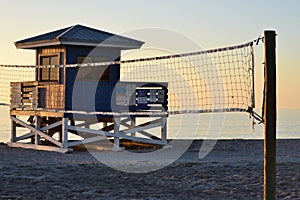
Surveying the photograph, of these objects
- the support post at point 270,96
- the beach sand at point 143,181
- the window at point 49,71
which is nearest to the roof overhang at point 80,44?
the window at point 49,71

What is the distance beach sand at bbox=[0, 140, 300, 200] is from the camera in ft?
31.3

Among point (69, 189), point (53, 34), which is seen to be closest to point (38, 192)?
point (69, 189)

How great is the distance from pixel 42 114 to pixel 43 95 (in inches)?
22.8

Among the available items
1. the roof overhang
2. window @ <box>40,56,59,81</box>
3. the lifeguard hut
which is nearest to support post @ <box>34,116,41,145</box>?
the lifeguard hut

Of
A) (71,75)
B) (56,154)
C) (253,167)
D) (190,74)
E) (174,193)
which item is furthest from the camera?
(71,75)

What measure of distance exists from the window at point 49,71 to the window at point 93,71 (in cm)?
78

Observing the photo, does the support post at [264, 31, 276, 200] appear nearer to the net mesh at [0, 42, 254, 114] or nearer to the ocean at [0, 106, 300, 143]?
the net mesh at [0, 42, 254, 114]

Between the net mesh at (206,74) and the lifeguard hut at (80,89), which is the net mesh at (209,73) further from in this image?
the lifeguard hut at (80,89)

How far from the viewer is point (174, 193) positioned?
9719 mm

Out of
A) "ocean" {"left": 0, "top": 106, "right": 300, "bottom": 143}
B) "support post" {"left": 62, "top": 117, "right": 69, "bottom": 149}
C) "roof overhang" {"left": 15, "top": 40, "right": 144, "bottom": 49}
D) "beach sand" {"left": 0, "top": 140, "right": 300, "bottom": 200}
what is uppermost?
"roof overhang" {"left": 15, "top": 40, "right": 144, "bottom": 49}

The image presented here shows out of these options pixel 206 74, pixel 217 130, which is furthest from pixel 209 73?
pixel 217 130

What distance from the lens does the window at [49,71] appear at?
61.8 ft

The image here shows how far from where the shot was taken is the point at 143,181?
10.9 m

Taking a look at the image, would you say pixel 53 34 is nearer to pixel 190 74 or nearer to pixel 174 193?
pixel 190 74
